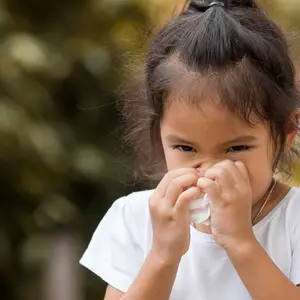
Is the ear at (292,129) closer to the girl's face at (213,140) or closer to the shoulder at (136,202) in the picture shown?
the girl's face at (213,140)

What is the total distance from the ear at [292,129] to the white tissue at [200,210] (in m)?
0.22

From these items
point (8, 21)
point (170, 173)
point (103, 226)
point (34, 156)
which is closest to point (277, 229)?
point (170, 173)

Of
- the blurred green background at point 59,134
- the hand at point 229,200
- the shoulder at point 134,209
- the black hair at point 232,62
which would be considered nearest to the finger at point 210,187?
the hand at point 229,200

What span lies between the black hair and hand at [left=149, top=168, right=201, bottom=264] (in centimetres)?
14

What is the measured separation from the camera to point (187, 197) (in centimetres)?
140

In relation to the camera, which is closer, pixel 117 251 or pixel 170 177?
pixel 170 177

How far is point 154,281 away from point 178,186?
178mm

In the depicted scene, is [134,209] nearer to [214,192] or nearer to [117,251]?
[117,251]

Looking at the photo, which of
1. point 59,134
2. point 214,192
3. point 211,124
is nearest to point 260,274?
point 214,192

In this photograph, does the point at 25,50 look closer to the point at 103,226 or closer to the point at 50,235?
the point at 50,235

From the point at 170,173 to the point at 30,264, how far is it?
1559 mm

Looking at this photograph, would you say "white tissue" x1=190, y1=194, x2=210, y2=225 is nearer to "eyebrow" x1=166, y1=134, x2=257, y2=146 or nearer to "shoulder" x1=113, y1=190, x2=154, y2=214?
"eyebrow" x1=166, y1=134, x2=257, y2=146

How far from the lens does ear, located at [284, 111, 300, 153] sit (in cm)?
152

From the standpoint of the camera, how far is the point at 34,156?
2.77 meters
